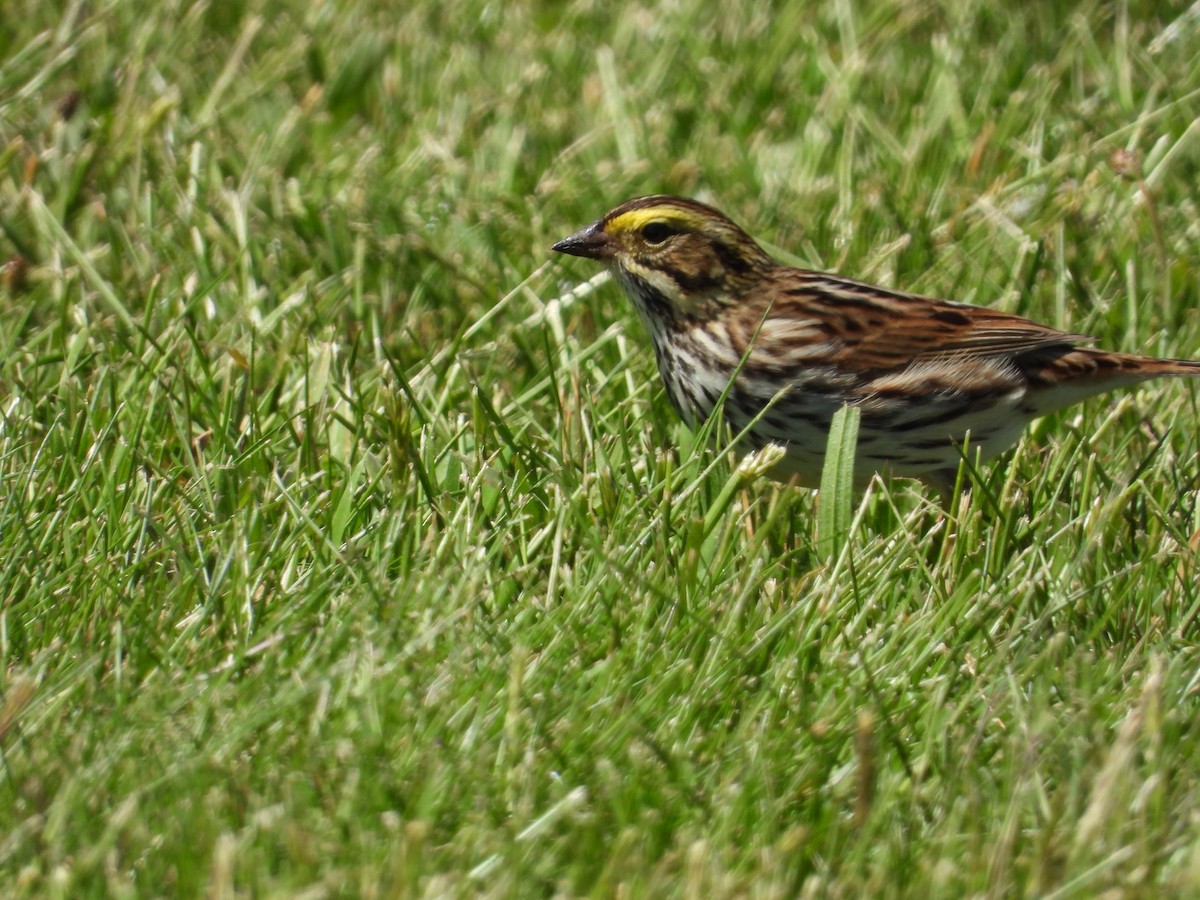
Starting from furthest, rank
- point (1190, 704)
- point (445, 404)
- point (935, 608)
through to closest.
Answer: point (445, 404) → point (935, 608) → point (1190, 704)

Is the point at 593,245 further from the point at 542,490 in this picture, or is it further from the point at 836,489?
the point at 836,489

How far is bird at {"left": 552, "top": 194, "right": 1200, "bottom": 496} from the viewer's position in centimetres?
505

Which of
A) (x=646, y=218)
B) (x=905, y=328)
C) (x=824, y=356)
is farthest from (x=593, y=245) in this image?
(x=905, y=328)

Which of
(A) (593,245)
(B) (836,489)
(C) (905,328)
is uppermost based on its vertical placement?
(A) (593,245)

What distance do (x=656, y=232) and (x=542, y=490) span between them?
1.08m

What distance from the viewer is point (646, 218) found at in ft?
17.9

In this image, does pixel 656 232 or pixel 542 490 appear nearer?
pixel 542 490

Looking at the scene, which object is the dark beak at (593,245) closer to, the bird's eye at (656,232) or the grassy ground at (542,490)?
the bird's eye at (656,232)

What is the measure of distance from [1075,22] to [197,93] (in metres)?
3.71

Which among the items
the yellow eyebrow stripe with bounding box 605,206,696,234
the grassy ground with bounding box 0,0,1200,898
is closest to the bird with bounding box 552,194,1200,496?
the yellow eyebrow stripe with bounding box 605,206,696,234

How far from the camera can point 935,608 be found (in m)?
4.29

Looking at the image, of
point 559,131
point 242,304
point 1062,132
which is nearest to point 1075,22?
point 1062,132

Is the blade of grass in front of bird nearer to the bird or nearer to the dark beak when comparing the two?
the bird

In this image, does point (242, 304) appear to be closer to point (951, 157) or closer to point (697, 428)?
point (697, 428)
